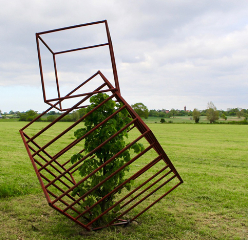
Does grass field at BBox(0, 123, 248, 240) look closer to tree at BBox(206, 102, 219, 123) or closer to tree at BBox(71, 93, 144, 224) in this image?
tree at BBox(71, 93, 144, 224)

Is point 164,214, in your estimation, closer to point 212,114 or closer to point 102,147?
point 102,147

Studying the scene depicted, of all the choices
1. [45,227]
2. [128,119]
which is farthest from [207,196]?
[45,227]

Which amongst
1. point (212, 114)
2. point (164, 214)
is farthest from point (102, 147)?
point (212, 114)

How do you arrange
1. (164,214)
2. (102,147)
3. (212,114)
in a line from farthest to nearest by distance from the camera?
1. (212,114)
2. (164,214)
3. (102,147)

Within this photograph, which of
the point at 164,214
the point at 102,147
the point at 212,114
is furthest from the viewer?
the point at 212,114

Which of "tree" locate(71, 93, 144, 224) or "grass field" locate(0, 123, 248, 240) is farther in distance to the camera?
"grass field" locate(0, 123, 248, 240)

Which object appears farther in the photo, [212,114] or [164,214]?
[212,114]

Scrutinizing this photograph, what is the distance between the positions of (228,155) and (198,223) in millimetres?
8748

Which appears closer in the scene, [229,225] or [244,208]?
[229,225]

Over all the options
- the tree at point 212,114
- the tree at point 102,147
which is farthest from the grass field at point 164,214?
the tree at point 212,114

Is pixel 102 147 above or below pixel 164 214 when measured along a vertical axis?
above

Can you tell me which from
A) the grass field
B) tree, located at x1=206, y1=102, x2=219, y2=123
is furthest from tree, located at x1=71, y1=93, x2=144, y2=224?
tree, located at x1=206, y1=102, x2=219, y2=123

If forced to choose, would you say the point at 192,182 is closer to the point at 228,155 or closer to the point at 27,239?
the point at 27,239

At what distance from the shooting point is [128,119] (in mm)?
4199
